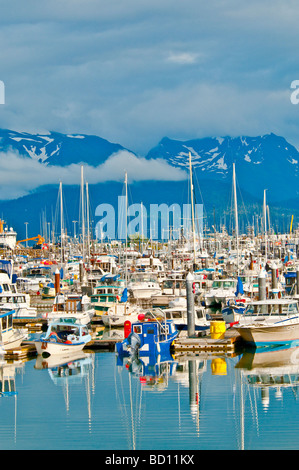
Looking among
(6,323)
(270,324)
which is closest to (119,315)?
(6,323)

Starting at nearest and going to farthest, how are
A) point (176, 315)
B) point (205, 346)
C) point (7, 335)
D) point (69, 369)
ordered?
point (69, 369), point (205, 346), point (7, 335), point (176, 315)

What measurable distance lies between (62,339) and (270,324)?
9.32m

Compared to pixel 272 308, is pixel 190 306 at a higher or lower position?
higher

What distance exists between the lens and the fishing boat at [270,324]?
32250 millimetres

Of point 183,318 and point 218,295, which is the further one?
point 218,295

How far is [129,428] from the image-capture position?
2077cm

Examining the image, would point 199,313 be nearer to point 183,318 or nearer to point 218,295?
point 183,318

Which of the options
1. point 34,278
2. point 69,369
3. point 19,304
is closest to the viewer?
point 69,369

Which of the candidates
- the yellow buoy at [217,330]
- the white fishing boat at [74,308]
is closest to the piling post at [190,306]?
the yellow buoy at [217,330]

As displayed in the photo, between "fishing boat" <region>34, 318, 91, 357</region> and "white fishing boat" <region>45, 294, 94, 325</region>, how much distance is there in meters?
2.85

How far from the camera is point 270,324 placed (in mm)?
32375

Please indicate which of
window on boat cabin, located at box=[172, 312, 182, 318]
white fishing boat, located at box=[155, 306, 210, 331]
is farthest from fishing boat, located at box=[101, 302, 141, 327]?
window on boat cabin, located at box=[172, 312, 182, 318]

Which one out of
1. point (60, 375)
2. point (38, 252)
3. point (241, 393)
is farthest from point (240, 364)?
point (38, 252)
